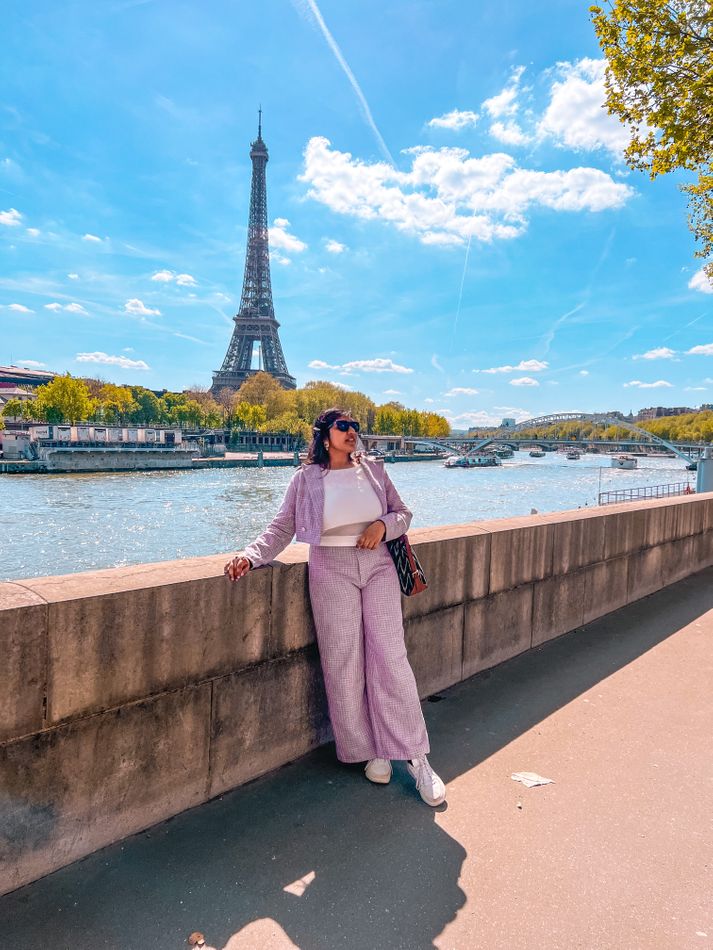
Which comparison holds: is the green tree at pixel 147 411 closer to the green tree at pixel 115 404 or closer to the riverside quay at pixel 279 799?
the green tree at pixel 115 404

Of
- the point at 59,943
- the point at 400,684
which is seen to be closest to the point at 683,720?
the point at 400,684

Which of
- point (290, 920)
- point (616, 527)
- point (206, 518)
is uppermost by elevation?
point (616, 527)

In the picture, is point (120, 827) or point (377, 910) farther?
point (120, 827)

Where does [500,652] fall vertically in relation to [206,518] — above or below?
above

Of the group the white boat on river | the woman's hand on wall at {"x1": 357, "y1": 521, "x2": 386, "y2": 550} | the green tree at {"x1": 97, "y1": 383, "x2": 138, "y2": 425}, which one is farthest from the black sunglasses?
the green tree at {"x1": 97, "y1": 383, "x2": 138, "y2": 425}

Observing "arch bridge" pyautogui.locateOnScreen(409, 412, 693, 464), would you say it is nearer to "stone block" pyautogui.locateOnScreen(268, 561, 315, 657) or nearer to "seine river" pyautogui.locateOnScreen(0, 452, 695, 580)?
"seine river" pyautogui.locateOnScreen(0, 452, 695, 580)

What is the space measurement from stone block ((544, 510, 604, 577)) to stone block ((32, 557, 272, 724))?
2974 mm

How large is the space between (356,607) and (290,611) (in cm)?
36

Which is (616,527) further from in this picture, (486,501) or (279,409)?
(279,409)

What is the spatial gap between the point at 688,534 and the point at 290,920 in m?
7.17

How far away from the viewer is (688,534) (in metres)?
7.90

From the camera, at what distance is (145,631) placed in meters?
2.58

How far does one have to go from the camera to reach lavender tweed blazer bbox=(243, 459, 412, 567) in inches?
118

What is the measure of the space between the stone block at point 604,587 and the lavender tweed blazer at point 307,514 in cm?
327
